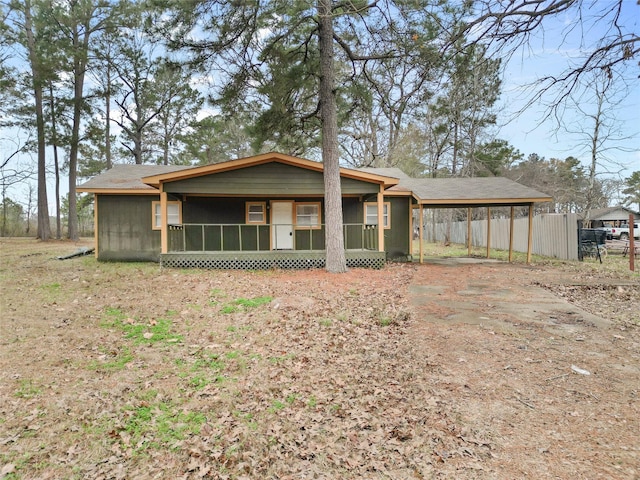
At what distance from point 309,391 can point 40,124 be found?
25.5 meters

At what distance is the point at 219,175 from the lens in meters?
11.5

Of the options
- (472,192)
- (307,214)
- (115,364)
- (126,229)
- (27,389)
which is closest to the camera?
(27,389)

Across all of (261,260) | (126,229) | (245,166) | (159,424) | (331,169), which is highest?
(245,166)

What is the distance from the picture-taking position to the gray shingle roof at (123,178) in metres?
12.8

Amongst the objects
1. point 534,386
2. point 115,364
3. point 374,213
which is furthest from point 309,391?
point 374,213

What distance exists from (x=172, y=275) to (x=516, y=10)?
9.37 metres

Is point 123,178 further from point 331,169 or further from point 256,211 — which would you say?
point 331,169

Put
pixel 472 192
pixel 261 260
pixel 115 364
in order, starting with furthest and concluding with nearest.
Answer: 1. pixel 472 192
2. pixel 261 260
3. pixel 115 364

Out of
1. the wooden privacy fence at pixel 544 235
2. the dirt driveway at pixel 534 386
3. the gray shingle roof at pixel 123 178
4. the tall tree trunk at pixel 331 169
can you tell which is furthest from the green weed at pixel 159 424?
the wooden privacy fence at pixel 544 235

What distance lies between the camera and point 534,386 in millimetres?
3682

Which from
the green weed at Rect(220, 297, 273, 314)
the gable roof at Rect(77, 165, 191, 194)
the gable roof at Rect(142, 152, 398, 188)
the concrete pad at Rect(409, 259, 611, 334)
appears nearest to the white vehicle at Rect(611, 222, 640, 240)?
the concrete pad at Rect(409, 259, 611, 334)

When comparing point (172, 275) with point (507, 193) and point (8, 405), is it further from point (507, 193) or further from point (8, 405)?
point (507, 193)

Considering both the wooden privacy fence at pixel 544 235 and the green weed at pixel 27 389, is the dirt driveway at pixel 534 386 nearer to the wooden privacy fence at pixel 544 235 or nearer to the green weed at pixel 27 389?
the green weed at pixel 27 389

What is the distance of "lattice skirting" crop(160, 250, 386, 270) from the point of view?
11.4 m
